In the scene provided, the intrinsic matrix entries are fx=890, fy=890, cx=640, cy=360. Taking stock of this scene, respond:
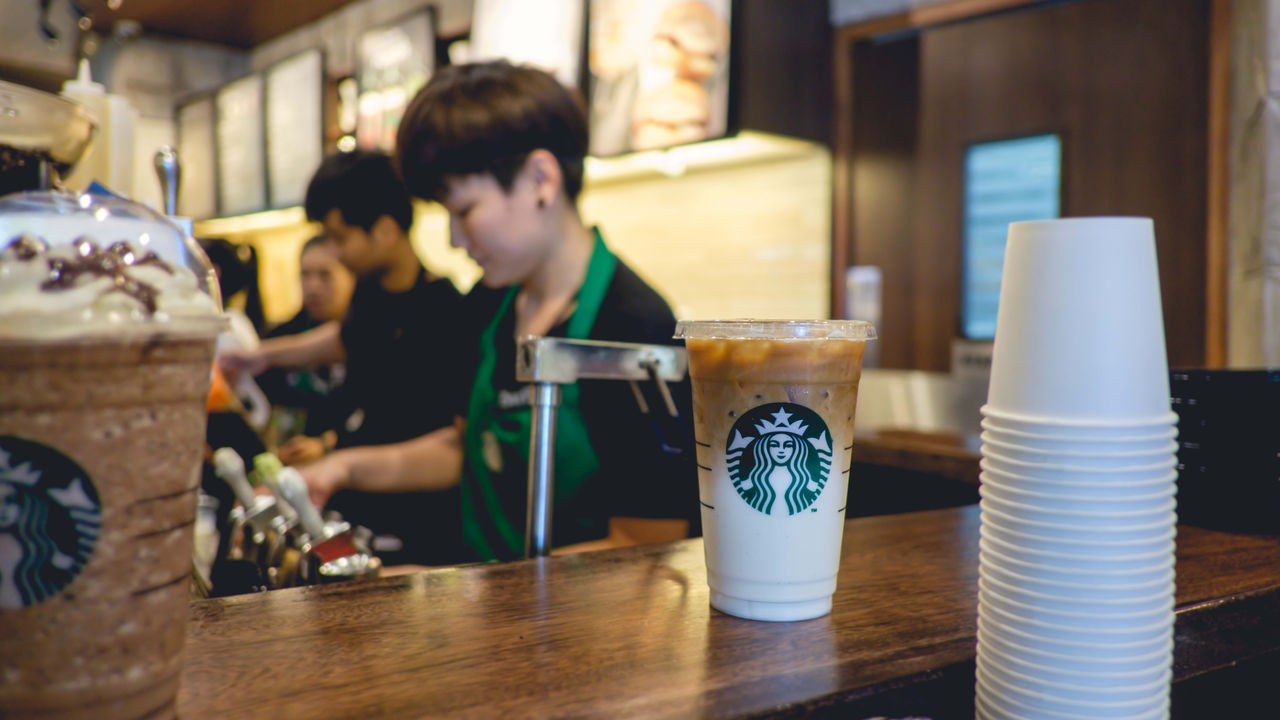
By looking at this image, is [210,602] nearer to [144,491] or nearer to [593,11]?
[144,491]

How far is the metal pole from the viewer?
3.50 feet

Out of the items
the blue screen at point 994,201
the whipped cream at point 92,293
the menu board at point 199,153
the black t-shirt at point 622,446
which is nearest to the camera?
the whipped cream at point 92,293

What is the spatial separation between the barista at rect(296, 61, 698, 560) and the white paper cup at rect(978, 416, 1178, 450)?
79 centimetres

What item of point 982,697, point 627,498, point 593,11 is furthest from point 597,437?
point 593,11

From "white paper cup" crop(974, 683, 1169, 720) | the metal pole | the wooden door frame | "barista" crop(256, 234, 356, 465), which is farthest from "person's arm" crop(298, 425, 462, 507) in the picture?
the wooden door frame

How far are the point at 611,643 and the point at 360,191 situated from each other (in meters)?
2.14

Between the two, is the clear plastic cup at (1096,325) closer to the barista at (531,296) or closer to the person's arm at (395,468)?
the barista at (531,296)

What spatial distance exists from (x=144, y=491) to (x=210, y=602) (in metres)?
0.36

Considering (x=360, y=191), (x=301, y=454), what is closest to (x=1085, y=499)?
(x=301, y=454)

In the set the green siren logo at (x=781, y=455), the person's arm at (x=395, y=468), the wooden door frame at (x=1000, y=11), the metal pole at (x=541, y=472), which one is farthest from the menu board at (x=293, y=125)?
the green siren logo at (x=781, y=455)

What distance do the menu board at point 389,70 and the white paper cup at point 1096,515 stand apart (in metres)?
3.84

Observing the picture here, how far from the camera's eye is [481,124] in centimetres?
155

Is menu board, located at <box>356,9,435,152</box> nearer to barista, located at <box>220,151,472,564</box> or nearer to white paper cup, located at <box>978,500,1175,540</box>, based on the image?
barista, located at <box>220,151,472,564</box>

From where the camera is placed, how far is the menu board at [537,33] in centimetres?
330
